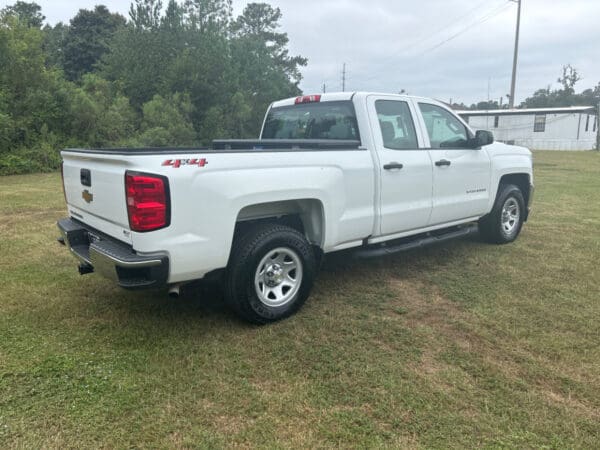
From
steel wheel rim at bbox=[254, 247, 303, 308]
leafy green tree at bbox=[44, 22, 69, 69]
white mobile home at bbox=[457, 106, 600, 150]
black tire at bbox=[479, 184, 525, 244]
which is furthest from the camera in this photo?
white mobile home at bbox=[457, 106, 600, 150]

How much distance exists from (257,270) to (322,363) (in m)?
0.87

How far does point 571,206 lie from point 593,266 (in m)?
4.56

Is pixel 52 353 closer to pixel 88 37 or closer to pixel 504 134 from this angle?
pixel 88 37

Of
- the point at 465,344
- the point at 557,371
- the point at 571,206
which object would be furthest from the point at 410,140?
the point at 571,206

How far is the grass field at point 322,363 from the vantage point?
8.23ft

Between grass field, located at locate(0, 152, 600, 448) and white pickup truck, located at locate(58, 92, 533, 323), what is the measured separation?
462 mm

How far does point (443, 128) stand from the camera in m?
5.17

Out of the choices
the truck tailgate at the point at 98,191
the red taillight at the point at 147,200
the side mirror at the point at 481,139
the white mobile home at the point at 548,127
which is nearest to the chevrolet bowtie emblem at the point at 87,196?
the truck tailgate at the point at 98,191

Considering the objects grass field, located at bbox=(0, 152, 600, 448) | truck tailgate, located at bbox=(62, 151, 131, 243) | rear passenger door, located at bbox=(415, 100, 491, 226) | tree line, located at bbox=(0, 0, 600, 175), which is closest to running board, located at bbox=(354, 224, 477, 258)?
rear passenger door, located at bbox=(415, 100, 491, 226)

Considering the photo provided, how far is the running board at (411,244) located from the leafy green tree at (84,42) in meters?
33.9

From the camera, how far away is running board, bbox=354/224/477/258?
175 inches

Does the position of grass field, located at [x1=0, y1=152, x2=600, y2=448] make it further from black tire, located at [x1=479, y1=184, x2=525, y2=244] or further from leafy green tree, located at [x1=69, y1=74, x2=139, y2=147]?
leafy green tree, located at [x1=69, y1=74, x2=139, y2=147]

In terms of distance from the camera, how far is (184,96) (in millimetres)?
22141

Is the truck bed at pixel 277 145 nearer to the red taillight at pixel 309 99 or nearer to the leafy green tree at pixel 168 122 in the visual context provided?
the red taillight at pixel 309 99
